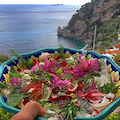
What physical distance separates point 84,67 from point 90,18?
2837 centimetres

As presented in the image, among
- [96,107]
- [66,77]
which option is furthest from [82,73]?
[96,107]

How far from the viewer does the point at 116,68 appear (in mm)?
860

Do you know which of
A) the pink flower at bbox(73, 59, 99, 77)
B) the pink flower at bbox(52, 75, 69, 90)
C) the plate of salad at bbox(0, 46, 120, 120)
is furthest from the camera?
the pink flower at bbox(73, 59, 99, 77)

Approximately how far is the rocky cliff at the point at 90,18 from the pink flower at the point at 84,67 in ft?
78.6

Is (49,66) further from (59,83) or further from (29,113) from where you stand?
(29,113)

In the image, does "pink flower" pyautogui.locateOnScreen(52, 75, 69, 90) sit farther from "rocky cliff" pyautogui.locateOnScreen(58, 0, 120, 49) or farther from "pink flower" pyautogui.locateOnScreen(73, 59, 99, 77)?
"rocky cliff" pyautogui.locateOnScreen(58, 0, 120, 49)

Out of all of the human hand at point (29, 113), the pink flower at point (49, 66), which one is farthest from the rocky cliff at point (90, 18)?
the human hand at point (29, 113)

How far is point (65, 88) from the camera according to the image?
73 centimetres

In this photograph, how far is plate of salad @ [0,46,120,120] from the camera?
0.60 m

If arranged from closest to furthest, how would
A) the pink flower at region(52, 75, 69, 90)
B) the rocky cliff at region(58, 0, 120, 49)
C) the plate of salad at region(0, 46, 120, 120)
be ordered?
the plate of salad at region(0, 46, 120, 120) < the pink flower at region(52, 75, 69, 90) < the rocky cliff at region(58, 0, 120, 49)

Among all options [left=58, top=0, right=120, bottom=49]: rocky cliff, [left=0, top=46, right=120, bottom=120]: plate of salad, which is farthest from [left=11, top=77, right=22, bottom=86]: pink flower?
[left=58, top=0, right=120, bottom=49]: rocky cliff

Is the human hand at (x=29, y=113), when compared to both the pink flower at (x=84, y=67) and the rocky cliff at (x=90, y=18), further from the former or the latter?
the rocky cliff at (x=90, y=18)

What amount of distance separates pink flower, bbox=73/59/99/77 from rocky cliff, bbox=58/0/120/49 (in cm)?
2395

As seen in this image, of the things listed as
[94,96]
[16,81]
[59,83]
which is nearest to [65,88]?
[59,83]
